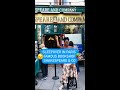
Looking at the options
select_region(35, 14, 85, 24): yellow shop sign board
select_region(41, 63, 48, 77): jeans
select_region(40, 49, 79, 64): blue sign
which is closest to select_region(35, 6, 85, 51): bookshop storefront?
select_region(35, 14, 85, 24): yellow shop sign board

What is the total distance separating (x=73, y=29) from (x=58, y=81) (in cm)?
97

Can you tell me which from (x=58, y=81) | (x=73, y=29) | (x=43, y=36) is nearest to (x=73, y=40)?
(x=73, y=29)

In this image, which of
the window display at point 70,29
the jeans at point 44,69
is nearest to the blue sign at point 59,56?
the jeans at point 44,69

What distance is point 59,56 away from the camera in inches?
133

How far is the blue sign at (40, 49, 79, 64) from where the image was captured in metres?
3.38

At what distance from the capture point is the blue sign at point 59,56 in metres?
3.38

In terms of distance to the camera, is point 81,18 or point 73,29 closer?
point 81,18

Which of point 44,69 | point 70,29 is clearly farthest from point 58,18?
point 44,69

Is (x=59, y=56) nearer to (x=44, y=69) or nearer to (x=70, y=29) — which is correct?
(x=70, y=29)
